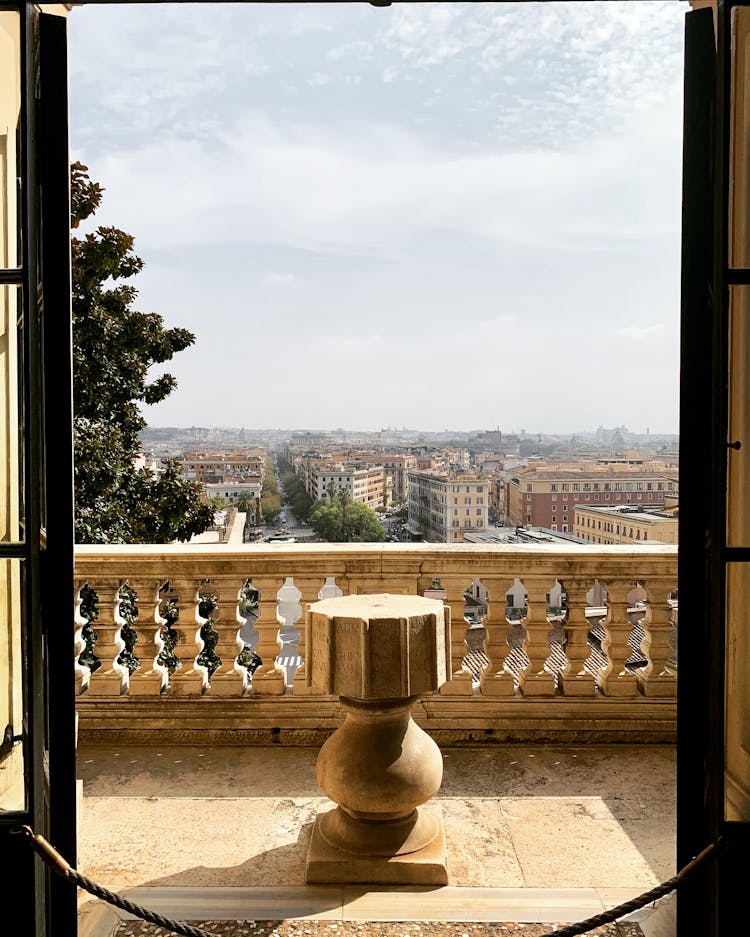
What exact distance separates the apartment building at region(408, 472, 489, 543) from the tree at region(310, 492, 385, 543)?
3.35 feet

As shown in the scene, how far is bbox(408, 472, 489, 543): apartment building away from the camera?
4.89 m

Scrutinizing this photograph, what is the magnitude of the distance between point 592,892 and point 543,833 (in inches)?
18.5

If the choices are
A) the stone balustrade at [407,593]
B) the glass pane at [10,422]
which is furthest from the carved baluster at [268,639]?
the glass pane at [10,422]

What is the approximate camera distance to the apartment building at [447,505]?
16.1ft

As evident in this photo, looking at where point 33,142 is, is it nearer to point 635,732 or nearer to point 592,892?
point 592,892

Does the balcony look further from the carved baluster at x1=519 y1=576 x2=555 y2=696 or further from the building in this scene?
the building

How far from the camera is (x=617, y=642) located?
153 inches

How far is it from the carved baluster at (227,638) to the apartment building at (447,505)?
138 cm

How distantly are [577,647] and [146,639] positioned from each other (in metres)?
2.38

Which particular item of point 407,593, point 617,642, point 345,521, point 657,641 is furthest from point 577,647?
point 345,521

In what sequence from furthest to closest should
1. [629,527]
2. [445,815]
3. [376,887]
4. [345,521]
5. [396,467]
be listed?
[396,467]
[345,521]
[629,527]
[445,815]
[376,887]

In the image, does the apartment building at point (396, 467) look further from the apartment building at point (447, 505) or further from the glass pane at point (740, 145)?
the glass pane at point (740, 145)

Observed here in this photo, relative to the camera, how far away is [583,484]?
5875mm

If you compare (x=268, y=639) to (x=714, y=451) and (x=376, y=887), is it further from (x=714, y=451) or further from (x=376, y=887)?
(x=714, y=451)
